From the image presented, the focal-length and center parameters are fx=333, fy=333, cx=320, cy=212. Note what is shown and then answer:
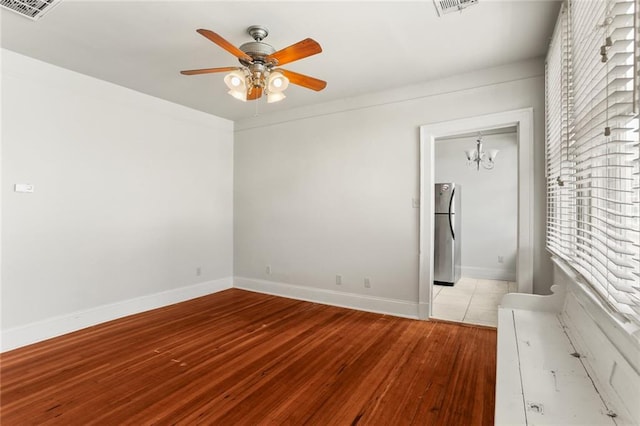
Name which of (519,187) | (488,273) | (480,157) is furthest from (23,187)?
(488,273)

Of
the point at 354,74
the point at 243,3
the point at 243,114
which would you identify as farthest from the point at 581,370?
→ the point at 243,114

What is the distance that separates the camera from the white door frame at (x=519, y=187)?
3.19 m

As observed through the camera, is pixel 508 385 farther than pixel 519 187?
No

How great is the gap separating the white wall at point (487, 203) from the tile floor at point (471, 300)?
358 mm

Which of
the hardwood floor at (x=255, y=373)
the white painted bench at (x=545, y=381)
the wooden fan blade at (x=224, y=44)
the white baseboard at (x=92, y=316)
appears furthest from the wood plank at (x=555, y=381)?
the white baseboard at (x=92, y=316)

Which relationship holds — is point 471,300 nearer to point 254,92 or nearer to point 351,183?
point 351,183

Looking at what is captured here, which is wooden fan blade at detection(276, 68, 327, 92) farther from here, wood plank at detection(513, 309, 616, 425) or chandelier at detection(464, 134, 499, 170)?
chandelier at detection(464, 134, 499, 170)

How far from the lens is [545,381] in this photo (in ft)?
4.13

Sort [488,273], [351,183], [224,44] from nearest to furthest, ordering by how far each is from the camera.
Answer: [224,44]
[351,183]
[488,273]

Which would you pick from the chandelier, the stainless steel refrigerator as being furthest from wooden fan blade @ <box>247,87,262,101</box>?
the stainless steel refrigerator

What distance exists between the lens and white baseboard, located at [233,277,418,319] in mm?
3893

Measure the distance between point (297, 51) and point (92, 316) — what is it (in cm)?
346

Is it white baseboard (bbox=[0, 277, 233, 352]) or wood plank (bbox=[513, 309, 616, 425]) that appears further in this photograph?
white baseboard (bbox=[0, 277, 233, 352])

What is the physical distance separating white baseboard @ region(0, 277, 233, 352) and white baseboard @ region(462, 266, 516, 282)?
4.55 m
